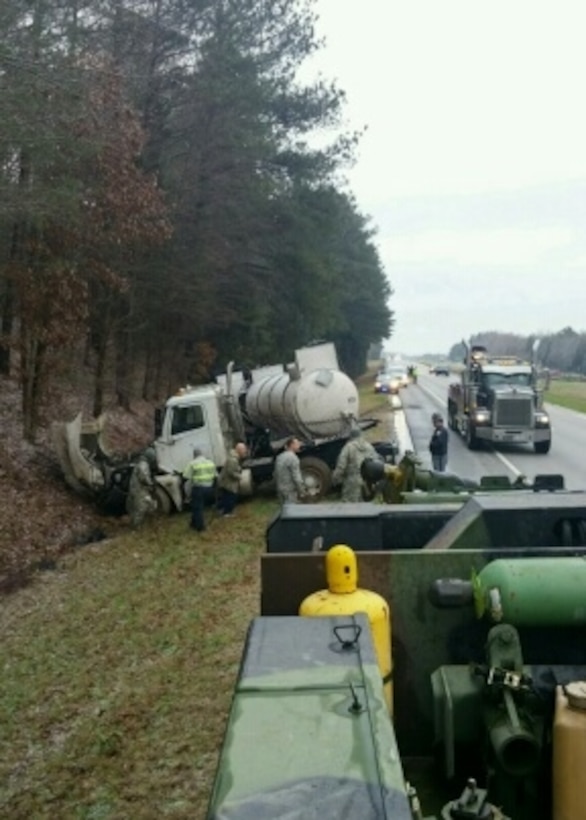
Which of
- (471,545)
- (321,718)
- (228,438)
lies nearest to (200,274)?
(228,438)

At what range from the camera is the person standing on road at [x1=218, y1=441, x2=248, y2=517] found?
19062 mm

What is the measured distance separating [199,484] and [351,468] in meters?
2.74

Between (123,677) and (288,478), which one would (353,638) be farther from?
(288,478)

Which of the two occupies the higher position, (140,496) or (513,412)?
(513,412)

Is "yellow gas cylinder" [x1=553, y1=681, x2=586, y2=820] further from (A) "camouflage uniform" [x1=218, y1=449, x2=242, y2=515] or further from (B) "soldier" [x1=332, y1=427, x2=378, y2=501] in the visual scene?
(A) "camouflage uniform" [x1=218, y1=449, x2=242, y2=515]

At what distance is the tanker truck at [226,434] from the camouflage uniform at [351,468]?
1913mm

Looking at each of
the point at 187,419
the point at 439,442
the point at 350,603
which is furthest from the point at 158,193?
the point at 350,603

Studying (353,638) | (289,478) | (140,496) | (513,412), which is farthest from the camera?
(513,412)

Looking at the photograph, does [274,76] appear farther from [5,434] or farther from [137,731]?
[137,731]

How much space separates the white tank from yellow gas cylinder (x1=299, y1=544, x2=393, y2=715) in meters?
16.2

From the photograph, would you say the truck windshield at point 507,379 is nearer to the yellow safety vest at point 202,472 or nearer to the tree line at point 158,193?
the tree line at point 158,193

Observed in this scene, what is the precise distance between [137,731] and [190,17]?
26.7 meters

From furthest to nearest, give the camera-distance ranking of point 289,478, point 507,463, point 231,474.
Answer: point 507,463 < point 231,474 < point 289,478

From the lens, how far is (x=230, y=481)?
1912 cm
